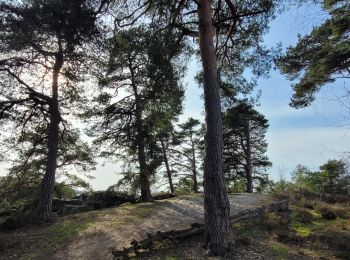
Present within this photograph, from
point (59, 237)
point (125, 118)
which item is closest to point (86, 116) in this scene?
point (125, 118)

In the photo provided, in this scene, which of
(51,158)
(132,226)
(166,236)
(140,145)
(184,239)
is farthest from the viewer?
(140,145)

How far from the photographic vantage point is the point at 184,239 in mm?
10250

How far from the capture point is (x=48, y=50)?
14.1 metres

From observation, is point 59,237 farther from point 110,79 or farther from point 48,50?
point 110,79

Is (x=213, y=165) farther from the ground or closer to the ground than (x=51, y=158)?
closer to the ground

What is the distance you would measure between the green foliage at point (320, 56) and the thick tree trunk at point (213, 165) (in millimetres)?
3263

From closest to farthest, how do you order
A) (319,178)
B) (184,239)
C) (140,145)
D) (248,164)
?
(184,239), (140,145), (248,164), (319,178)

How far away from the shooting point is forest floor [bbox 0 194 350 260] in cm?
895

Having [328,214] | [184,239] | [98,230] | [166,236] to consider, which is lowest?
[184,239]

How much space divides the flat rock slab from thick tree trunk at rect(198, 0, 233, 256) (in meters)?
2.07

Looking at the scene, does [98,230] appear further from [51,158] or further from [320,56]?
[320,56]

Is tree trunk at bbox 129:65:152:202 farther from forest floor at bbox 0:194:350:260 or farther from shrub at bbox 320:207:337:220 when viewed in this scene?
shrub at bbox 320:207:337:220

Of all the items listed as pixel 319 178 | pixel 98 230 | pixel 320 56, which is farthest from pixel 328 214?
pixel 319 178

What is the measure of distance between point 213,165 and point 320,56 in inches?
213
